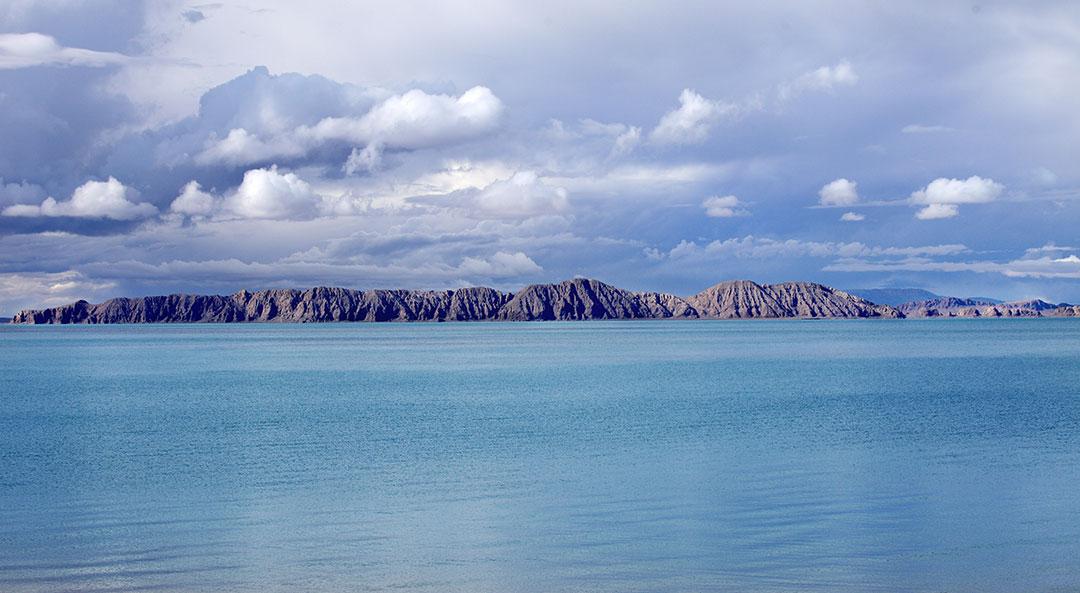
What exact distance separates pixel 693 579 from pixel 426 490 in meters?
12.2

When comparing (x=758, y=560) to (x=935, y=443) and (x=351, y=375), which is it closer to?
(x=935, y=443)

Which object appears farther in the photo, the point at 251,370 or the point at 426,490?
the point at 251,370

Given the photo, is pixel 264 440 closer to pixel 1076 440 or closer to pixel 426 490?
pixel 426 490

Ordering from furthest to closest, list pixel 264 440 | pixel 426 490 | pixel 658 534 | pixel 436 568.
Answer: pixel 264 440, pixel 426 490, pixel 658 534, pixel 436 568

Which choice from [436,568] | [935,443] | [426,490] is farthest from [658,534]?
[935,443]

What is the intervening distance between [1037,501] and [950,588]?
33.4ft

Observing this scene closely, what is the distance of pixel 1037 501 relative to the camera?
27188 millimetres

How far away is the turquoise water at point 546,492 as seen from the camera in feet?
66.6

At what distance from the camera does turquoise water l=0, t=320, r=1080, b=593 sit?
20312 mm

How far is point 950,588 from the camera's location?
18.8m

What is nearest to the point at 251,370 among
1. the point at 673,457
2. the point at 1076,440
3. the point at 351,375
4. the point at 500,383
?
the point at 351,375

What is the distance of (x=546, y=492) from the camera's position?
96.5 ft

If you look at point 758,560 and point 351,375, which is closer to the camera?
point 758,560

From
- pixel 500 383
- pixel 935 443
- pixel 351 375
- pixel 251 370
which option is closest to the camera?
pixel 935 443
